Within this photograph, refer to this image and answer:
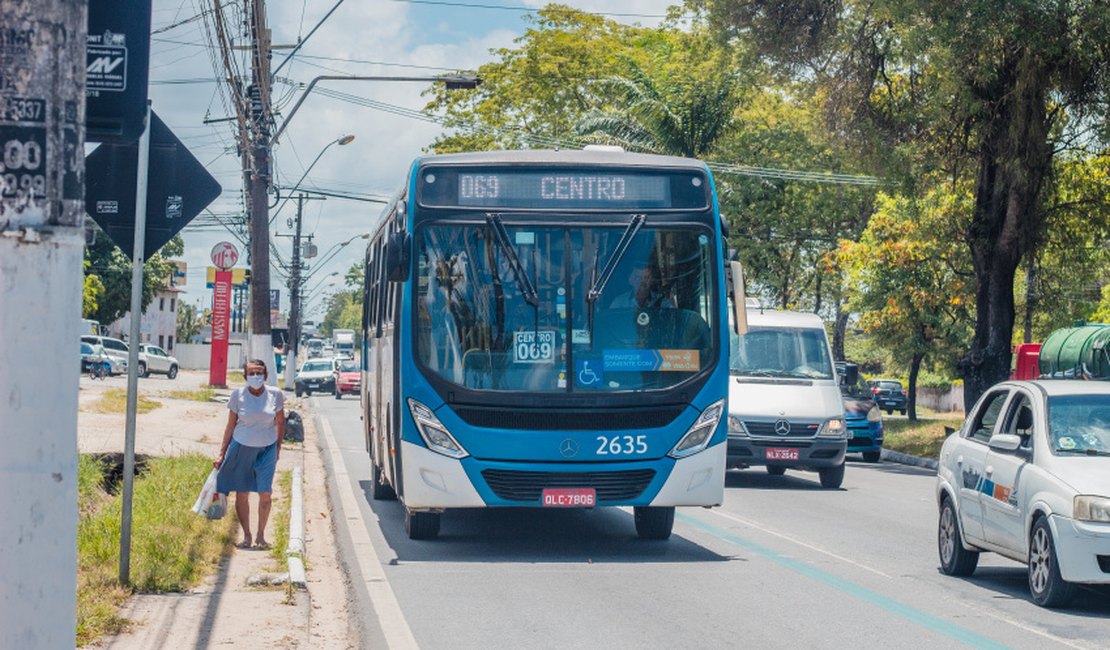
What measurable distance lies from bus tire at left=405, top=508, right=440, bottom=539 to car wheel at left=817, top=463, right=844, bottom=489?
8.28 meters

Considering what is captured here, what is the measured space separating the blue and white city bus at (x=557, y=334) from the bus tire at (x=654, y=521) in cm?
73

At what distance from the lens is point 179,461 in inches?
701

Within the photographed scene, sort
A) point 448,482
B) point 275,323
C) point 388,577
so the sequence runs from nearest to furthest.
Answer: point 388,577
point 448,482
point 275,323

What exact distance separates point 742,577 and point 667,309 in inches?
96.1

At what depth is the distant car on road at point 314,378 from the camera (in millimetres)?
59719

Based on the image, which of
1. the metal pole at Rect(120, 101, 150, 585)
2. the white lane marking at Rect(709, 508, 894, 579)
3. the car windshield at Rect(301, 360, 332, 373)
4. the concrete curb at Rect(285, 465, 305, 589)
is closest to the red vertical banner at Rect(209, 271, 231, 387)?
the car windshield at Rect(301, 360, 332, 373)

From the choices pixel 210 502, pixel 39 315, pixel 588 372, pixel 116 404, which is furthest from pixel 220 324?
pixel 39 315

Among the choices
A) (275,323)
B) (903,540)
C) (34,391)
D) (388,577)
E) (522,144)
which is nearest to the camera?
(34,391)

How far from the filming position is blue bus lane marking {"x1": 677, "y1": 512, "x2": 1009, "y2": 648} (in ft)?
28.9

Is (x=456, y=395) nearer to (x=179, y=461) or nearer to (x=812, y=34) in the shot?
(x=179, y=461)

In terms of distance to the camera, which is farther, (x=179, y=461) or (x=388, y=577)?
(x=179, y=461)

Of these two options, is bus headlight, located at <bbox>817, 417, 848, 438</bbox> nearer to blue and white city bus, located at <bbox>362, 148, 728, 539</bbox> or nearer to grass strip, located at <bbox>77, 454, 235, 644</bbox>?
blue and white city bus, located at <bbox>362, 148, 728, 539</bbox>

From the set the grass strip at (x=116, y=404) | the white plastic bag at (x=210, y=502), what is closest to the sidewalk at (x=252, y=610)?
the white plastic bag at (x=210, y=502)

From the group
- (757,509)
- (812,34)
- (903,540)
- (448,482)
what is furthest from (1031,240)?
(448,482)
